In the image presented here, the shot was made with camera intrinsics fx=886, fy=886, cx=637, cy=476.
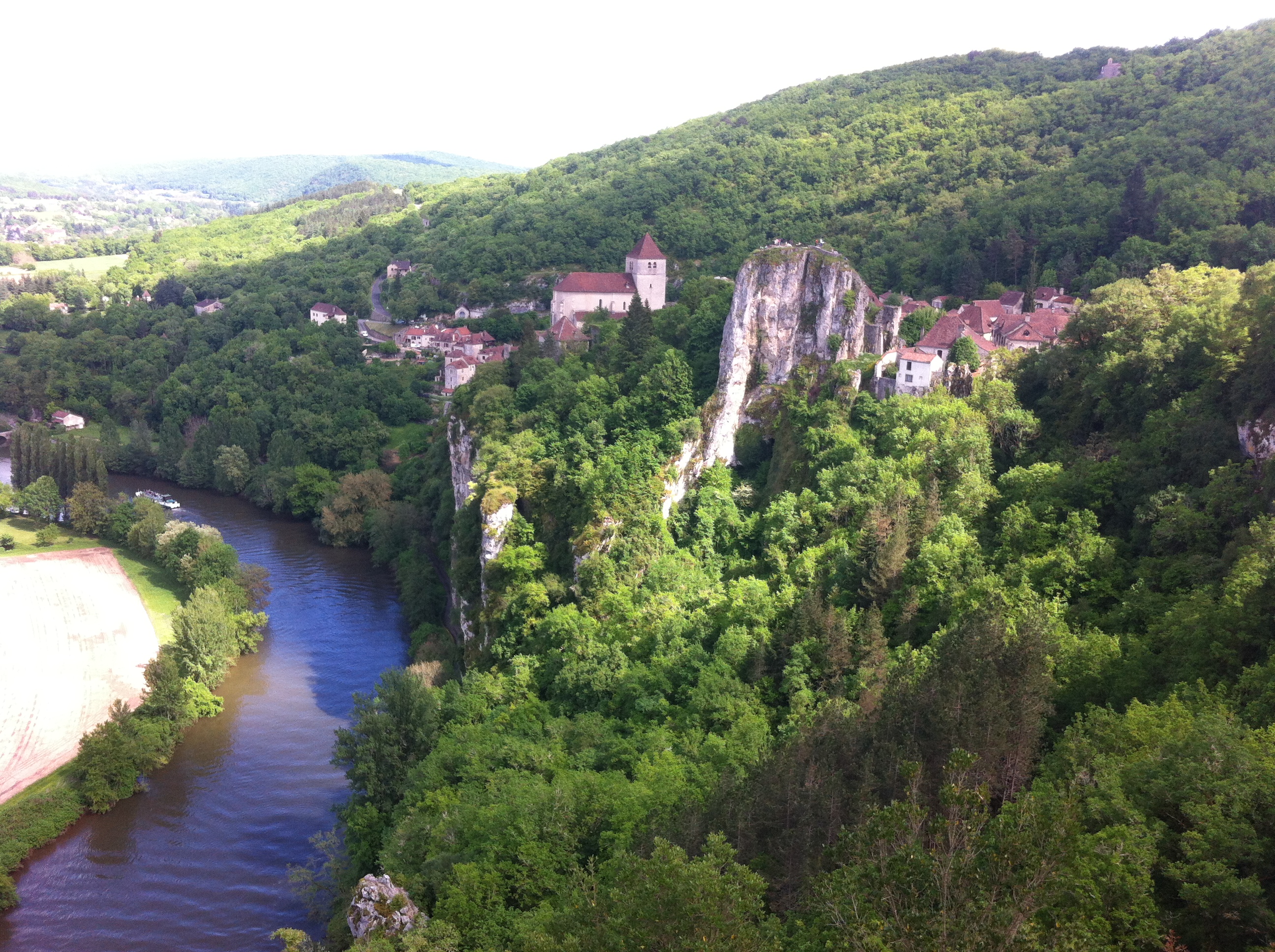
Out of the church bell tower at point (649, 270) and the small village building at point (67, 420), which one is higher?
the church bell tower at point (649, 270)

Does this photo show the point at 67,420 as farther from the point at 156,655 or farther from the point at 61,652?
the point at 156,655

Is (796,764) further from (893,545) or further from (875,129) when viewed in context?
(875,129)

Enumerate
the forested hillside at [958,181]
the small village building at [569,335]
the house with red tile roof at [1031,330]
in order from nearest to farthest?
the house with red tile roof at [1031,330], the small village building at [569,335], the forested hillside at [958,181]

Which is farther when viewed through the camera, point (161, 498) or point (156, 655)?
point (161, 498)

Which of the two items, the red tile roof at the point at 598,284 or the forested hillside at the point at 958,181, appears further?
the red tile roof at the point at 598,284

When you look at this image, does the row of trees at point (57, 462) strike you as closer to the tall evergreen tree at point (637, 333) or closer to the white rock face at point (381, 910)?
the tall evergreen tree at point (637, 333)

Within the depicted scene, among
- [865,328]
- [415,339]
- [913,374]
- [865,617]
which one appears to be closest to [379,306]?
[415,339]

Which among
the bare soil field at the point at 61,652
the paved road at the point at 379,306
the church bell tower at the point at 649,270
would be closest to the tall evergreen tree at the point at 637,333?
the church bell tower at the point at 649,270

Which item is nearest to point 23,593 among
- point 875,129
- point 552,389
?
point 552,389
